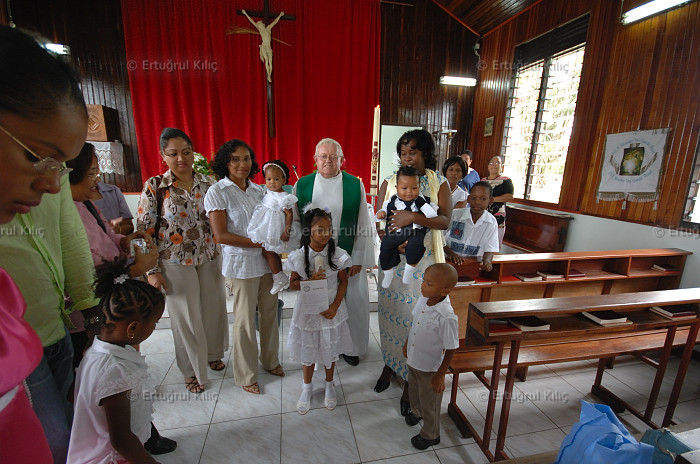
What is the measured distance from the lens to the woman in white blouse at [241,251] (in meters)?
1.82

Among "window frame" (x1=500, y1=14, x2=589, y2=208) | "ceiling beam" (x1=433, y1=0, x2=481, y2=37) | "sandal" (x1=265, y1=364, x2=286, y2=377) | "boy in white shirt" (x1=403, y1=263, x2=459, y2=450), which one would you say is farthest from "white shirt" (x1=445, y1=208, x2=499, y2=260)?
"ceiling beam" (x1=433, y1=0, x2=481, y2=37)

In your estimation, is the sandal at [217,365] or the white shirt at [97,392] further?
the sandal at [217,365]

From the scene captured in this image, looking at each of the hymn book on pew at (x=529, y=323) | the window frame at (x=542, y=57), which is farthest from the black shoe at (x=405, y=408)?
the window frame at (x=542, y=57)

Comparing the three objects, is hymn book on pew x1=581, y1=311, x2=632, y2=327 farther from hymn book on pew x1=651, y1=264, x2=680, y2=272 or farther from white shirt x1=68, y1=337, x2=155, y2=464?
white shirt x1=68, y1=337, x2=155, y2=464

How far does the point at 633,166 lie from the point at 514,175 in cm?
202

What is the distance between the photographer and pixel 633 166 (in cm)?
338

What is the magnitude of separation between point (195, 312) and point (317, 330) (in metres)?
0.82

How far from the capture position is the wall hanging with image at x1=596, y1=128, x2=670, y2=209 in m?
3.15

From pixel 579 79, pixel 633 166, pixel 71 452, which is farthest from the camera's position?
pixel 579 79

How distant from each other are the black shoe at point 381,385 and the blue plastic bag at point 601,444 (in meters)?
1.20

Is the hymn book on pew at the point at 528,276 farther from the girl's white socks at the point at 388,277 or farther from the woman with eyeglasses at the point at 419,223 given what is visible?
the girl's white socks at the point at 388,277

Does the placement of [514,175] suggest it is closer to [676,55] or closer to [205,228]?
[676,55]

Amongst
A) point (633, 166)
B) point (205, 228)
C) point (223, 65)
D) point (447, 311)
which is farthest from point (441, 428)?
point (223, 65)

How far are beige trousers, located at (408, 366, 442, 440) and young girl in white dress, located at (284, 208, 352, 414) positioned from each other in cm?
47
